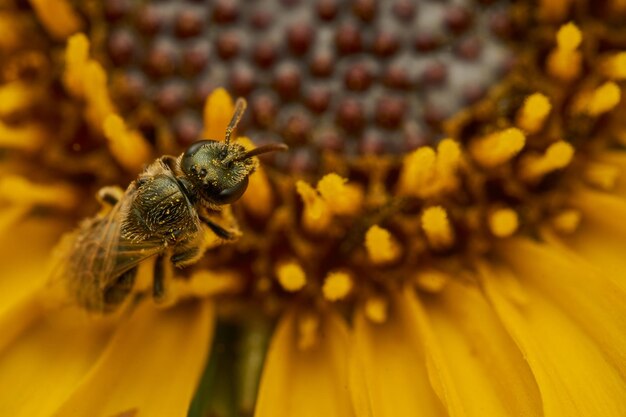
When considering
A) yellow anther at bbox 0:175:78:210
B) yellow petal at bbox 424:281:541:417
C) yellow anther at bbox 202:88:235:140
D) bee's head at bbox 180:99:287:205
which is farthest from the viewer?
yellow anther at bbox 0:175:78:210

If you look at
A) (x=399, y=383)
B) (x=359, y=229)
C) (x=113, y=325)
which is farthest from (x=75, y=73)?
(x=399, y=383)

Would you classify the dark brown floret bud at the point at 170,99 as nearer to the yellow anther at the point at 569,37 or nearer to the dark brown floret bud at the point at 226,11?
the dark brown floret bud at the point at 226,11

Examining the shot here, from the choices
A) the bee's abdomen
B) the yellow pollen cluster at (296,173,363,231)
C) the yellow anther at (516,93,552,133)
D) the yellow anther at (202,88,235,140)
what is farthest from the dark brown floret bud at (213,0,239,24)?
the yellow anther at (516,93,552,133)

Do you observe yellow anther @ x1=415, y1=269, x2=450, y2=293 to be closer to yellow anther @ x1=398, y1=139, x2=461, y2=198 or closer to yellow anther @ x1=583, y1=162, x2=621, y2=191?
yellow anther @ x1=398, y1=139, x2=461, y2=198

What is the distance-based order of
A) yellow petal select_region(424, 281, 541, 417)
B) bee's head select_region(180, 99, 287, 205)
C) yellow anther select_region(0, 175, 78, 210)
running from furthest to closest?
yellow anther select_region(0, 175, 78, 210), yellow petal select_region(424, 281, 541, 417), bee's head select_region(180, 99, 287, 205)

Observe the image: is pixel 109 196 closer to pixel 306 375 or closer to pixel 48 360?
pixel 48 360

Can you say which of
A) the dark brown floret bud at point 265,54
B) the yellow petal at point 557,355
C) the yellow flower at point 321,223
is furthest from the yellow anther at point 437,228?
the dark brown floret bud at point 265,54

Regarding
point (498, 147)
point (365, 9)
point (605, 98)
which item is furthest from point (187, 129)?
point (605, 98)
